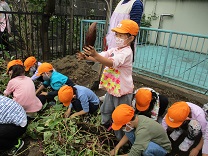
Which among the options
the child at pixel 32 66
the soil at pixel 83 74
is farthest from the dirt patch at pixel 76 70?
the child at pixel 32 66

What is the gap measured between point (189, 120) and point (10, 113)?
7.52 feet

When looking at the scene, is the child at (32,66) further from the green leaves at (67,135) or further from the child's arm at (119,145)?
the child's arm at (119,145)

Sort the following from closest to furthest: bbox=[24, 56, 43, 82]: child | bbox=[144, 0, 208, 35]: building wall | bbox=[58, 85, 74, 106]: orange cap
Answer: bbox=[58, 85, 74, 106]: orange cap < bbox=[24, 56, 43, 82]: child < bbox=[144, 0, 208, 35]: building wall

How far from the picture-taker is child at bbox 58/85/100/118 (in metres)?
2.76

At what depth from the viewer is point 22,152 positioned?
2512 millimetres

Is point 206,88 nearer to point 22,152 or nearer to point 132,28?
point 132,28

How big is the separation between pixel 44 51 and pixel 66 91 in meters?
3.15

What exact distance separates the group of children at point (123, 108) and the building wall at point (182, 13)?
4.54 meters

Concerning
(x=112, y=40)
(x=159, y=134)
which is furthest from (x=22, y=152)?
(x=112, y=40)

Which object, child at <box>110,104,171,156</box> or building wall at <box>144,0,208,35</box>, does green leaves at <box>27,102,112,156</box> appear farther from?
building wall at <box>144,0,208,35</box>

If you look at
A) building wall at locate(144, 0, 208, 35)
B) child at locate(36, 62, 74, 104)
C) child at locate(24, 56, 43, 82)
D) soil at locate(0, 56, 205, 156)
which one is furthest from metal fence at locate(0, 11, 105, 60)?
building wall at locate(144, 0, 208, 35)

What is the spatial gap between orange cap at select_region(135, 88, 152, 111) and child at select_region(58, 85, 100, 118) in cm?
75

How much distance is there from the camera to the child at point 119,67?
207 centimetres

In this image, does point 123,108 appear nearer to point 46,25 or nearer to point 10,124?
point 10,124
